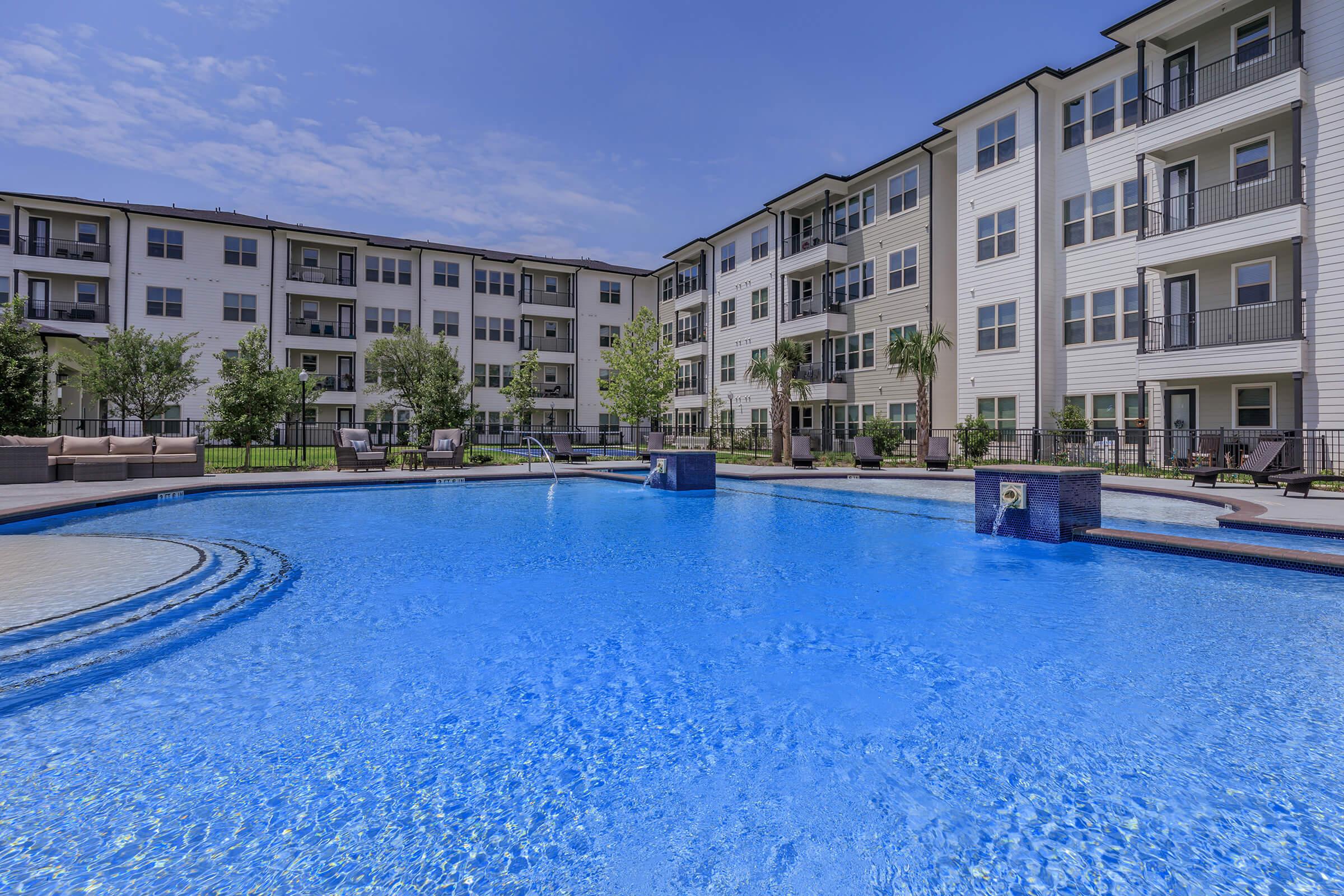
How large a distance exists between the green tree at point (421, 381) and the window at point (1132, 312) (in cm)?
2331

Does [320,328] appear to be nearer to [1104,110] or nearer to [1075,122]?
[1075,122]

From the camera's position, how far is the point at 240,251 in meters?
37.0

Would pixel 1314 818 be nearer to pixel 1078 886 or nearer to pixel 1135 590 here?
pixel 1078 886

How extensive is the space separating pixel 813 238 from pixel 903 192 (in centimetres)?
565

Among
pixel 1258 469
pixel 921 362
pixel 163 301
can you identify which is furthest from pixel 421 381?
pixel 1258 469

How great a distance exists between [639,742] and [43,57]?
23.2 m

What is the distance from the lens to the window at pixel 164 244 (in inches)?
1384

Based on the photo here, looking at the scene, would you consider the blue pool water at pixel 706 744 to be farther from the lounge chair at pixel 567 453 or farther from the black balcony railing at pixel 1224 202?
the lounge chair at pixel 567 453

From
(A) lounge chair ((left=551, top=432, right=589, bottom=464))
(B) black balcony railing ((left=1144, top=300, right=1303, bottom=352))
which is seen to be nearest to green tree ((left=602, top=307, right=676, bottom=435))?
(A) lounge chair ((left=551, top=432, right=589, bottom=464))

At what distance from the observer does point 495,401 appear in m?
43.2

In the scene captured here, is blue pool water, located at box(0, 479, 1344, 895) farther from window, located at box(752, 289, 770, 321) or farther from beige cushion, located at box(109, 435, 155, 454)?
window, located at box(752, 289, 770, 321)

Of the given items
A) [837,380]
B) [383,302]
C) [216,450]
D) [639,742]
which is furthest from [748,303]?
[639,742]

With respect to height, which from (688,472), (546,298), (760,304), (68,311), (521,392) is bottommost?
(688,472)

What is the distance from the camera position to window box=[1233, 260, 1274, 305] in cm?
1777
